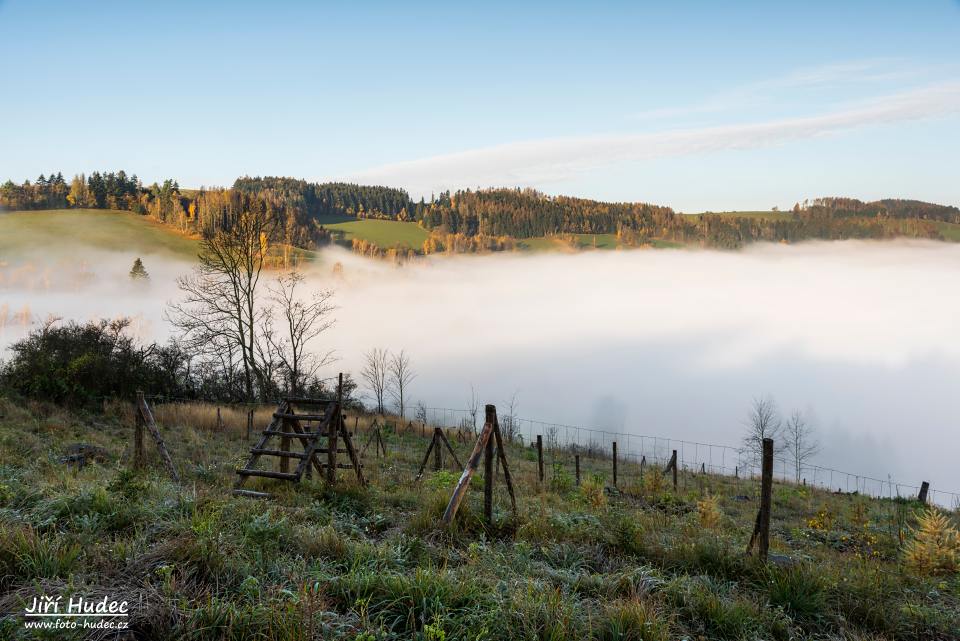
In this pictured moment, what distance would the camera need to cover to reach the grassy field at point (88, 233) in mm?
87875

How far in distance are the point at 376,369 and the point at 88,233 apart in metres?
57.2

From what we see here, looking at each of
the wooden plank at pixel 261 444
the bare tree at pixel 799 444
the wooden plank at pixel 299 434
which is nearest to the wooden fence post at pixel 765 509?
the wooden plank at pixel 299 434

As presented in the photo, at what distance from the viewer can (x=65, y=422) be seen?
18.2 metres

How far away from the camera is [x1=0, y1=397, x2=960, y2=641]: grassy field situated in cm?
432

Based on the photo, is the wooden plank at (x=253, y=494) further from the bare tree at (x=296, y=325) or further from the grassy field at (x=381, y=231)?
the grassy field at (x=381, y=231)

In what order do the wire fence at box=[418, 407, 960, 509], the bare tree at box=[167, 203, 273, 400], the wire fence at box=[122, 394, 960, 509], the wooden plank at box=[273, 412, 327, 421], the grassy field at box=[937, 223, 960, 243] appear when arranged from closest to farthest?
1. the wooden plank at box=[273, 412, 327, 421]
2. the wire fence at box=[122, 394, 960, 509]
3. the bare tree at box=[167, 203, 273, 400]
4. the wire fence at box=[418, 407, 960, 509]
5. the grassy field at box=[937, 223, 960, 243]

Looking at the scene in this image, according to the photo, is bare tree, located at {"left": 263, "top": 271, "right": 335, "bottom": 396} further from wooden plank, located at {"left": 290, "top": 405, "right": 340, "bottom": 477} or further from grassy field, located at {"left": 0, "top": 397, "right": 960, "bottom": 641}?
grassy field, located at {"left": 0, "top": 397, "right": 960, "bottom": 641}

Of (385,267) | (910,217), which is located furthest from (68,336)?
(910,217)

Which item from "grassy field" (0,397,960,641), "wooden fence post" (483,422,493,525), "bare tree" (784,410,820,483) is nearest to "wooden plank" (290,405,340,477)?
"grassy field" (0,397,960,641)

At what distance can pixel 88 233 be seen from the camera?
301ft

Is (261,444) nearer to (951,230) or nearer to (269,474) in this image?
(269,474)

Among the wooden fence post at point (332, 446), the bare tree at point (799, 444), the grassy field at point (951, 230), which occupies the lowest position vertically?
the bare tree at point (799, 444)

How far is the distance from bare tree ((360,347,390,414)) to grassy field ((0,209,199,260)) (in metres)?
34.0

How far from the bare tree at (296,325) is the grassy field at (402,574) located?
27.9 metres
